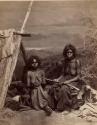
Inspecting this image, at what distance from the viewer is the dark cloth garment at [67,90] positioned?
285cm

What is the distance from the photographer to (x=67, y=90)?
287 cm

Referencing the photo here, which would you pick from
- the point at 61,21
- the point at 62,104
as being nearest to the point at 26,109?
the point at 62,104

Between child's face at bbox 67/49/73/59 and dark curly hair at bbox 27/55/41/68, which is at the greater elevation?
child's face at bbox 67/49/73/59

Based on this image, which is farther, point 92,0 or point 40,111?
point 92,0

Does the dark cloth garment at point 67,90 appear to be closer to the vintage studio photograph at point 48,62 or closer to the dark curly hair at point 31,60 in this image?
the vintage studio photograph at point 48,62

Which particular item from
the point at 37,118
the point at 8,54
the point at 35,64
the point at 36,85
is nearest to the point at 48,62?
the point at 35,64

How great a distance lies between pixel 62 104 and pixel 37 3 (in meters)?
0.92

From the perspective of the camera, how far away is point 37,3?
3025mm

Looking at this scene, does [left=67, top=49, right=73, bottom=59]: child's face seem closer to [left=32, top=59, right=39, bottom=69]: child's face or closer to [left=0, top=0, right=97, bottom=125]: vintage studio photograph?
[left=0, top=0, right=97, bottom=125]: vintage studio photograph

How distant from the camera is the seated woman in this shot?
2.85 metres

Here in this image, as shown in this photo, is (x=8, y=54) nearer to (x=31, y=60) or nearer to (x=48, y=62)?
(x=31, y=60)

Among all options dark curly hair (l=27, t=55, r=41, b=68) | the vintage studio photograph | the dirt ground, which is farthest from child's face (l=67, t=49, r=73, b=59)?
the dirt ground

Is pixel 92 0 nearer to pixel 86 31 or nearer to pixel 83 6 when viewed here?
pixel 83 6

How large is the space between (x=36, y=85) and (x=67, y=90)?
0.27 meters
